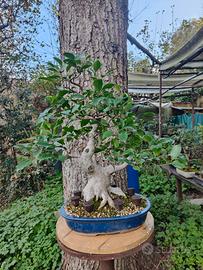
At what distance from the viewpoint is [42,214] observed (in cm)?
228

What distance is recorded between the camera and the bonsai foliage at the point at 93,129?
0.85 meters

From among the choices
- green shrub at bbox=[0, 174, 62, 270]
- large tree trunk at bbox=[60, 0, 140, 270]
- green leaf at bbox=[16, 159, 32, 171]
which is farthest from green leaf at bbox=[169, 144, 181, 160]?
green shrub at bbox=[0, 174, 62, 270]

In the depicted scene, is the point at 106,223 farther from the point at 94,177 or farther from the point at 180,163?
the point at 180,163

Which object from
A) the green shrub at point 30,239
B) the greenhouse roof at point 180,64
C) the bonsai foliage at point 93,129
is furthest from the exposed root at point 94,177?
the greenhouse roof at point 180,64

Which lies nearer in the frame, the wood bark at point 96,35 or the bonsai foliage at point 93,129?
the bonsai foliage at point 93,129

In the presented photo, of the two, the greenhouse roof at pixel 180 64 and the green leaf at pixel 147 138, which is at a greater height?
the greenhouse roof at pixel 180 64

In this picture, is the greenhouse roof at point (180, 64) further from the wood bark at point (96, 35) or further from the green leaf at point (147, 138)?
the green leaf at point (147, 138)

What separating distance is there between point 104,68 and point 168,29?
9.27 metres

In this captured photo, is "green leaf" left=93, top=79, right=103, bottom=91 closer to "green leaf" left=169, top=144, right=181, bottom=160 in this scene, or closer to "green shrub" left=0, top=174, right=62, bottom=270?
"green leaf" left=169, top=144, right=181, bottom=160

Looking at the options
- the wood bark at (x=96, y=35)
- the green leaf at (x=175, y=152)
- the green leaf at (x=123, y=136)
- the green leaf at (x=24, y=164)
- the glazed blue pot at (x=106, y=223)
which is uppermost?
the wood bark at (x=96, y=35)

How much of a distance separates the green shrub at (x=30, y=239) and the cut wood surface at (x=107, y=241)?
1028 millimetres

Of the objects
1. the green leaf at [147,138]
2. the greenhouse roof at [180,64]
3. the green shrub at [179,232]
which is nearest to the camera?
the green leaf at [147,138]

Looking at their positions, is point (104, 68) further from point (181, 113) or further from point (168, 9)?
point (168, 9)

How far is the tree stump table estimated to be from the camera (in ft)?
2.86
